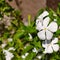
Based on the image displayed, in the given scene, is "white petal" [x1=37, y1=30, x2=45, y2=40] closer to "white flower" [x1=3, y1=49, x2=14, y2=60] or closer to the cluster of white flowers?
the cluster of white flowers

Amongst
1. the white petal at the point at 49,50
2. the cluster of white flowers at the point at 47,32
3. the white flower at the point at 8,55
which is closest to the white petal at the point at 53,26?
the cluster of white flowers at the point at 47,32

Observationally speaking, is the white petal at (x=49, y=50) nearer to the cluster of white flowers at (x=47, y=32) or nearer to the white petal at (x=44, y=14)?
the cluster of white flowers at (x=47, y=32)

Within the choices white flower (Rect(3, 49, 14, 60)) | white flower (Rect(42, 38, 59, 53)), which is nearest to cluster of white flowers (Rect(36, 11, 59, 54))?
white flower (Rect(42, 38, 59, 53))

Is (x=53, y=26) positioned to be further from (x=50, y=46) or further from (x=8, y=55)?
(x=8, y=55)

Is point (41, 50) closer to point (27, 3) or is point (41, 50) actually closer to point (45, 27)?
point (45, 27)

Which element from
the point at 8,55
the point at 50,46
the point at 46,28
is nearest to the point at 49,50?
the point at 50,46

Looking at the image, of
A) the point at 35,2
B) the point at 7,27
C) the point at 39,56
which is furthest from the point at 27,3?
the point at 39,56

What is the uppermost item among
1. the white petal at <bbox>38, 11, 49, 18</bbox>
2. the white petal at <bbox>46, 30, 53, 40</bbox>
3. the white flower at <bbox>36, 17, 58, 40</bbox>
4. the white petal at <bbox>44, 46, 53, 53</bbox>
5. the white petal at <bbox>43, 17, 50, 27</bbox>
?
the white petal at <bbox>38, 11, 49, 18</bbox>

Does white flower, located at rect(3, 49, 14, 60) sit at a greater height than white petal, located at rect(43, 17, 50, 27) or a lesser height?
lesser
